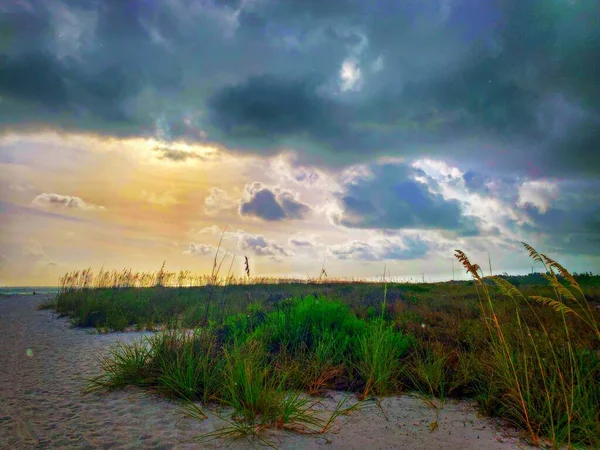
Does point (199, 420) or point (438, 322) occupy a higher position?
point (438, 322)

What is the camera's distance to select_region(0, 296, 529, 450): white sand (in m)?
4.19

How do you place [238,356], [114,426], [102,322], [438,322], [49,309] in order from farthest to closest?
[49,309], [102,322], [438,322], [238,356], [114,426]

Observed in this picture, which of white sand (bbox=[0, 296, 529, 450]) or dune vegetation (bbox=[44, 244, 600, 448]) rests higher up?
dune vegetation (bbox=[44, 244, 600, 448])

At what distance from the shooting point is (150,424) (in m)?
4.58

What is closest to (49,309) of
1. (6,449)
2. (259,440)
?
(6,449)

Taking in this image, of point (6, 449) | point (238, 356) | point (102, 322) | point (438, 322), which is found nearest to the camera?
point (6, 449)

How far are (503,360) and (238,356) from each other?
10.9 feet

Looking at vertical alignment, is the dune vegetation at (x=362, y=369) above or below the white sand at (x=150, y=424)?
above

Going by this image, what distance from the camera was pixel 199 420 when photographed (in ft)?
15.3

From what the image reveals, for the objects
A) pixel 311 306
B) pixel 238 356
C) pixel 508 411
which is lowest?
pixel 508 411

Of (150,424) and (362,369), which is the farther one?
(362,369)

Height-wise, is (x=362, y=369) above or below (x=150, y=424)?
above

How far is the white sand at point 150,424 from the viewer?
419 centimetres

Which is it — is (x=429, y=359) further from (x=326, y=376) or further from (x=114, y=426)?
(x=114, y=426)
